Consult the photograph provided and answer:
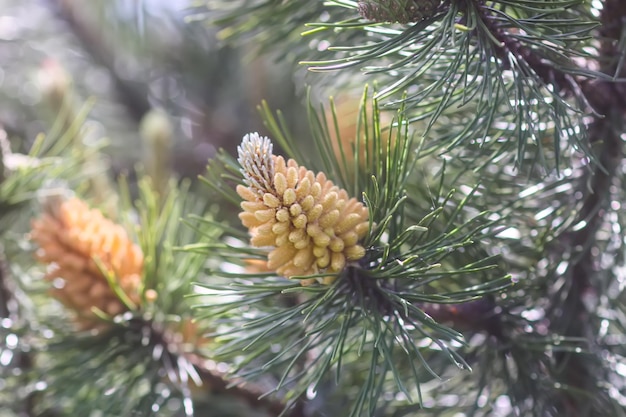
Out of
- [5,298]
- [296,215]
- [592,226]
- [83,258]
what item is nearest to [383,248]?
[296,215]

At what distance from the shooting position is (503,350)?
21.0 inches

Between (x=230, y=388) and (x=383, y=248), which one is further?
(x=230, y=388)

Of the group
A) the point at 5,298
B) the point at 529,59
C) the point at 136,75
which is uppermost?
the point at 529,59

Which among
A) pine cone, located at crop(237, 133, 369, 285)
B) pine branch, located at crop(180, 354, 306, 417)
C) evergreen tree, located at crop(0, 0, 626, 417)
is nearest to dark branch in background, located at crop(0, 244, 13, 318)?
evergreen tree, located at crop(0, 0, 626, 417)

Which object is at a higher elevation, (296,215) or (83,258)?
(296,215)

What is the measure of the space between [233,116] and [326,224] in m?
0.71

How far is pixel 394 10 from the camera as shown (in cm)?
42

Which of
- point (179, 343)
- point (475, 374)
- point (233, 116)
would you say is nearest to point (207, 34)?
point (233, 116)

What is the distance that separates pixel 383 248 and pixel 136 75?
2.87 feet

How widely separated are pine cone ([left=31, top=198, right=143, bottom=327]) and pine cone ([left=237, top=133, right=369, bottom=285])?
22 cm

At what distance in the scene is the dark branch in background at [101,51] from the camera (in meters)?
1.21

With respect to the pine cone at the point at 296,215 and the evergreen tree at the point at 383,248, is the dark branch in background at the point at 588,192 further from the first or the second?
the pine cone at the point at 296,215

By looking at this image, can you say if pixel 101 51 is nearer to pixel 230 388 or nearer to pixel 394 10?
pixel 230 388

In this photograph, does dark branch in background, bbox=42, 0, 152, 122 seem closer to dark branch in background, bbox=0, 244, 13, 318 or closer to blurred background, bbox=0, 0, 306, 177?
blurred background, bbox=0, 0, 306, 177
